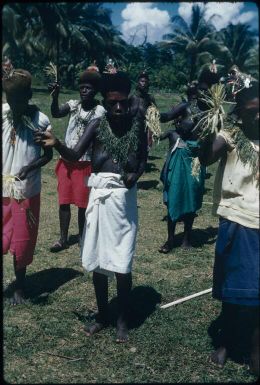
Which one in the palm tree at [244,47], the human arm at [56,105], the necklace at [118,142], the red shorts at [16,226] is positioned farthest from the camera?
the human arm at [56,105]

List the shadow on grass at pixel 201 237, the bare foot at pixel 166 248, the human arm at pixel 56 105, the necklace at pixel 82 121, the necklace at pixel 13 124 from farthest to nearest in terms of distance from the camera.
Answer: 1. the shadow on grass at pixel 201 237
2. the bare foot at pixel 166 248
3. the necklace at pixel 82 121
4. the human arm at pixel 56 105
5. the necklace at pixel 13 124

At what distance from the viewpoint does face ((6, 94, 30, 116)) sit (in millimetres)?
4168

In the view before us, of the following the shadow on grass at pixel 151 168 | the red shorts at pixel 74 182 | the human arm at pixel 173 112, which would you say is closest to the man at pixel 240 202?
the human arm at pixel 173 112

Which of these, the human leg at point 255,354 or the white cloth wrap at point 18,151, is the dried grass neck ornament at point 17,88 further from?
the human leg at point 255,354

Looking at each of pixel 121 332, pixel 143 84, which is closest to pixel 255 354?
pixel 121 332

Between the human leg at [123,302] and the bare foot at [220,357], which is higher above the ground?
the human leg at [123,302]

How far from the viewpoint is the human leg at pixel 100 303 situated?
13.6 ft

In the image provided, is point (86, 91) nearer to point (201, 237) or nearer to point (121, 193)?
point (121, 193)

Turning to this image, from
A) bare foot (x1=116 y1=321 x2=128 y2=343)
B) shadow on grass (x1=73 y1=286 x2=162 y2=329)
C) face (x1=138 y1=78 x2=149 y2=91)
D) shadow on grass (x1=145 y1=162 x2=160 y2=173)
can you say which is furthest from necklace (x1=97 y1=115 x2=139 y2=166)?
shadow on grass (x1=145 y1=162 x2=160 y2=173)

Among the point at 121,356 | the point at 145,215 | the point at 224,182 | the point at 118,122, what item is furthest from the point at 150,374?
the point at 145,215

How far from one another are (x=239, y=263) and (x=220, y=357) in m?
0.79

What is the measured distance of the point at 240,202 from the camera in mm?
3441

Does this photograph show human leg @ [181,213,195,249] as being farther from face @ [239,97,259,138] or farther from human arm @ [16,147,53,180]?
face @ [239,97,259,138]

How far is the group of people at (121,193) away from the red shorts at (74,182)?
151 centimetres
